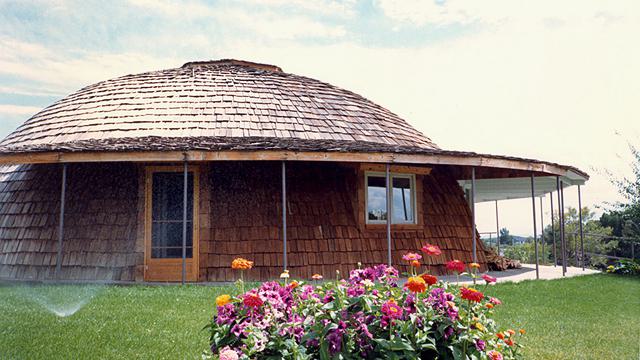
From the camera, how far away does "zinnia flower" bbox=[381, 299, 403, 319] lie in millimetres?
3309

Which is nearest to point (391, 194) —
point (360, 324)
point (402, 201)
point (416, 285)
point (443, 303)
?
point (402, 201)

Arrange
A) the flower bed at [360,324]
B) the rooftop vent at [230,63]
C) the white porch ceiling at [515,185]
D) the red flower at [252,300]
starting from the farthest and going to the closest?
the rooftop vent at [230,63], the white porch ceiling at [515,185], the red flower at [252,300], the flower bed at [360,324]

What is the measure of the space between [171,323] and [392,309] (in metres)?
3.80

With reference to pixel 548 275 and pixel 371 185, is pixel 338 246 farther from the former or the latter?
pixel 548 275

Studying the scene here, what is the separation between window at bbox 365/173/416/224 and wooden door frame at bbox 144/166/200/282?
3.09m

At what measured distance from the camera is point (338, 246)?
10.7m

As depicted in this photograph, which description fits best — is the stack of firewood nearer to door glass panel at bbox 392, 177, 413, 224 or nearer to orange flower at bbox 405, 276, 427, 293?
door glass panel at bbox 392, 177, 413, 224

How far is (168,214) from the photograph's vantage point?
35.0ft

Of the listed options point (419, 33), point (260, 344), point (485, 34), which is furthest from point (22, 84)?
point (485, 34)

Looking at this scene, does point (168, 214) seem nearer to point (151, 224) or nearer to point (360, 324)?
point (151, 224)

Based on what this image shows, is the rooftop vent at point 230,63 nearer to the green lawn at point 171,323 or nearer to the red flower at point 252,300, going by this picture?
the green lawn at point 171,323

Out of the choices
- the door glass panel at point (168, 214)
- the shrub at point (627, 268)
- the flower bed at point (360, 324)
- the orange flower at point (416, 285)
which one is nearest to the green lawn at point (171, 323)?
the door glass panel at point (168, 214)

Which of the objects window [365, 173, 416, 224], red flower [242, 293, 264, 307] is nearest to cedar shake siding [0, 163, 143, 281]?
window [365, 173, 416, 224]

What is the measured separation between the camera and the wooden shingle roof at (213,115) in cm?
1149
